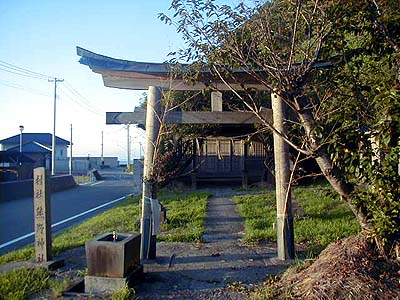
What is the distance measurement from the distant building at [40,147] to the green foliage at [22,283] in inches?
1278

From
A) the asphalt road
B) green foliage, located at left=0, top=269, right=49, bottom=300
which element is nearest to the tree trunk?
green foliage, located at left=0, top=269, right=49, bottom=300

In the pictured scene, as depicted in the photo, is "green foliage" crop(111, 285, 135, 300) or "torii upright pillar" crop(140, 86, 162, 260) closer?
"green foliage" crop(111, 285, 135, 300)

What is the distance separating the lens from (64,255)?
20.3 ft

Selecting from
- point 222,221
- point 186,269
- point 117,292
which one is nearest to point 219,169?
point 222,221

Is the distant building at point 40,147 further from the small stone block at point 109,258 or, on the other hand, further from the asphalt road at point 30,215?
the small stone block at point 109,258

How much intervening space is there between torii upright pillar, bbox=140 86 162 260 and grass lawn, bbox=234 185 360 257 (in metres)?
1.97

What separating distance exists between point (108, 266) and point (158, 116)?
2.41 m

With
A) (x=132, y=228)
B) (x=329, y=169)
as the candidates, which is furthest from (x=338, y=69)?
(x=132, y=228)

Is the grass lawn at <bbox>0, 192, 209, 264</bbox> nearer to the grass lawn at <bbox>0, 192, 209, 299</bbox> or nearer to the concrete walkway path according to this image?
the grass lawn at <bbox>0, 192, 209, 299</bbox>

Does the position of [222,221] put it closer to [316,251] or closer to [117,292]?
[316,251]

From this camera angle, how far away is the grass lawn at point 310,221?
262 inches

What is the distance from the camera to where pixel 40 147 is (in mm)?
40531

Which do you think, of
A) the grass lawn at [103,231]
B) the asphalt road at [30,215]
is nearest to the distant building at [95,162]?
the asphalt road at [30,215]

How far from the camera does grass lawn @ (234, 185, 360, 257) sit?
21.8ft
